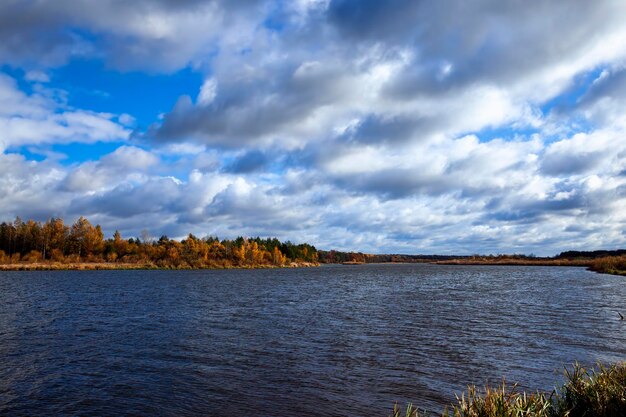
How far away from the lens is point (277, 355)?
959 inches

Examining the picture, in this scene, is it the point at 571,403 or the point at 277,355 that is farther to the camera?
the point at 277,355

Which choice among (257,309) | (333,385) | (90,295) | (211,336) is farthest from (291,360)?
(90,295)

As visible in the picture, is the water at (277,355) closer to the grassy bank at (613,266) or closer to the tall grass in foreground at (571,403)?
the tall grass in foreground at (571,403)

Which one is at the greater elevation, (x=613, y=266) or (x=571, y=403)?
(x=613, y=266)

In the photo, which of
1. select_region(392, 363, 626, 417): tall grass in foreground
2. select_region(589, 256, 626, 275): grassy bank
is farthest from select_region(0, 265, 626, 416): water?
select_region(589, 256, 626, 275): grassy bank

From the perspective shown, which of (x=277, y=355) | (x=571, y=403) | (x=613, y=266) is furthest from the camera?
(x=613, y=266)

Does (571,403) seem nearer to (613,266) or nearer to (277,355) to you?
(277,355)

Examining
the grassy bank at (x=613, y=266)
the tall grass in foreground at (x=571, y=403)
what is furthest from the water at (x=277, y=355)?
the grassy bank at (x=613, y=266)

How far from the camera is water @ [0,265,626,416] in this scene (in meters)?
17.1

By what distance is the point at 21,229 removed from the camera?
173500 millimetres

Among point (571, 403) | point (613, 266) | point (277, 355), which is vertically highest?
point (613, 266)

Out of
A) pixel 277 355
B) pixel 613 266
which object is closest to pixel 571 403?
pixel 277 355

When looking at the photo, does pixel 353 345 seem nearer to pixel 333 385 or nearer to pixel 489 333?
pixel 333 385

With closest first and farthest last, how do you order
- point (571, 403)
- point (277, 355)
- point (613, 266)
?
point (571, 403), point (277, 355), point (613, 266)
